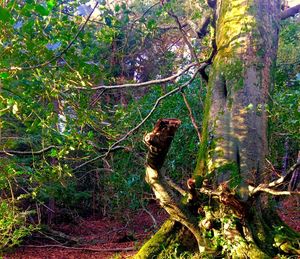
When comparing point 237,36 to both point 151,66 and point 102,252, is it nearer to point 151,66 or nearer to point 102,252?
point 102,252

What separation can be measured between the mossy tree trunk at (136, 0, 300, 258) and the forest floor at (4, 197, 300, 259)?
3.38 meters

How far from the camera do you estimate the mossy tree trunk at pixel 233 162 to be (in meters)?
3.82

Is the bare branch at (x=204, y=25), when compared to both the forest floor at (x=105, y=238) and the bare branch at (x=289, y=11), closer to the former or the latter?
the bare branch at (x=289, y=11)

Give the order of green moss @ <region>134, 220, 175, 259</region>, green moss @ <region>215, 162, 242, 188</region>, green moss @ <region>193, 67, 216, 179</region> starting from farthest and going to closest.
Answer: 1. green moss @ <region>193, 67, 216, 179</region>
2. green moss @ <region>134, 220, 175, 259</region>
3. green moss @ <region>215, 162, 242, 188</region>

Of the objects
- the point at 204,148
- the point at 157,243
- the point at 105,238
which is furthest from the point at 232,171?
the point at 105,238

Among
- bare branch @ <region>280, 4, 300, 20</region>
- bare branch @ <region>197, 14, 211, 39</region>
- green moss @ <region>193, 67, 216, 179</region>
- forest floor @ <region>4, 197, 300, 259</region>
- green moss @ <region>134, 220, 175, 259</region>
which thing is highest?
bare branch @ <region>197, 14, 211, 39</region>

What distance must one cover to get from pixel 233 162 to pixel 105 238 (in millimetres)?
7205

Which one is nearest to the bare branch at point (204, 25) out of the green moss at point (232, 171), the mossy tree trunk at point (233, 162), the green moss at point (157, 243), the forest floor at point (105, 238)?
the mossy tree trunk at point (233, 162)

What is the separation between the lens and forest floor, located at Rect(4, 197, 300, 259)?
858cm

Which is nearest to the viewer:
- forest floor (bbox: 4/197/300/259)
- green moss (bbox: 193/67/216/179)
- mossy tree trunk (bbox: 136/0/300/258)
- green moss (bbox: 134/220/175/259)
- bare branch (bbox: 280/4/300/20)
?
mossy tree trunk (bbox: 136/0/300/258)

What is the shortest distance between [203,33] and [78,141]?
3.32 m

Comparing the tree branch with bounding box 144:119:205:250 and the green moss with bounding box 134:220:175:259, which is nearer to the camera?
the tree branch with bounding box 144:119:205:250

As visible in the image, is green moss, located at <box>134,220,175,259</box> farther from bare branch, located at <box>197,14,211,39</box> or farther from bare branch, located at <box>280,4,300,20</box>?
bare branch, located at <box>280,4,300,20</box>

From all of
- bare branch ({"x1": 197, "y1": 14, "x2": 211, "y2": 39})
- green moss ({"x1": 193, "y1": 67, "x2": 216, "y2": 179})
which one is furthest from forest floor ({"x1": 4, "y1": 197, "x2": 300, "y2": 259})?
bare branch ({"x1": 197, "y1": 14, "x2": 211, "y2": 39})
